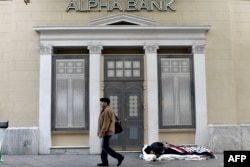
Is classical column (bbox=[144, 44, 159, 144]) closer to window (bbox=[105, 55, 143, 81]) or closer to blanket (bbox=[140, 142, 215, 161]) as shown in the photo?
window (bbox=[105, 55, 143, 81])

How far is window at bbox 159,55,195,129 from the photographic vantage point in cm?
1217

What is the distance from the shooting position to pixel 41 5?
40.5 ft

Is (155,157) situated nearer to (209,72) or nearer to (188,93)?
(188,93)

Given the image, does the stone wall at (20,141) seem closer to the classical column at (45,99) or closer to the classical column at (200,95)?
the classical column at (45,99)

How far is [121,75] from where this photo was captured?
1223 cm

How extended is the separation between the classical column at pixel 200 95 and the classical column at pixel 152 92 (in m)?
1.48

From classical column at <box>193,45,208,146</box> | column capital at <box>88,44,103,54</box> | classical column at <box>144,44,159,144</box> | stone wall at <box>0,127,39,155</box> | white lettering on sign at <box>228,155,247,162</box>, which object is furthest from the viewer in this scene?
column capital at <box>88,44,103,54</box>

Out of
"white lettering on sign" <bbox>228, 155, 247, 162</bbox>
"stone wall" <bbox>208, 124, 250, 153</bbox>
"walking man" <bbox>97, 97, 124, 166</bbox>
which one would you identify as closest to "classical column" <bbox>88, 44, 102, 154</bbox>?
"walking man" <bbox>97, 97, 124, 166</bbox>

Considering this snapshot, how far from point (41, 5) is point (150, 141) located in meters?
6.45

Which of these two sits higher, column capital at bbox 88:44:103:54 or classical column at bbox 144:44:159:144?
column capital at bbox 88:44:103:54

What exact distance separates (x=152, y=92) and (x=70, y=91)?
9.88 ft

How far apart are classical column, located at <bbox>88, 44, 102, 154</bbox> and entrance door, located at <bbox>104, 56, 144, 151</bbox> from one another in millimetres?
354

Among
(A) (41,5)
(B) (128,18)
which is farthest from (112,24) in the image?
(A) (41,5)

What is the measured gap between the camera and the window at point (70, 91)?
1202cm
